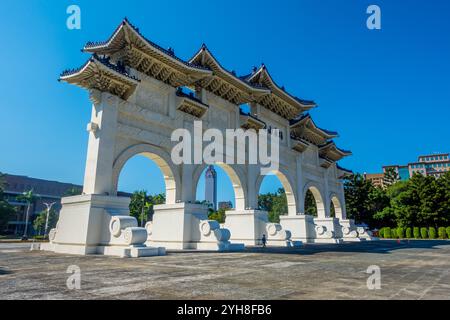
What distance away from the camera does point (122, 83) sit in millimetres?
12781

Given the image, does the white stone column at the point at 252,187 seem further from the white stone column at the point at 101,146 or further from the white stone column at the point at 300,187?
the white stone column at the point at 101,146

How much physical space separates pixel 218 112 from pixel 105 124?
776cm

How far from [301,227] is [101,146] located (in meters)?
16.0

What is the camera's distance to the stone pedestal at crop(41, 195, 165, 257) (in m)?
10.2

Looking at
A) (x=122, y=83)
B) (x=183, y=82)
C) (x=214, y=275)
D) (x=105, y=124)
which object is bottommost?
(x=214, y=275)

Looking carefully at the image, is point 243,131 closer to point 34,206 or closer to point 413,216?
point 413,216

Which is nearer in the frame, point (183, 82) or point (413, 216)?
point (183, 82)

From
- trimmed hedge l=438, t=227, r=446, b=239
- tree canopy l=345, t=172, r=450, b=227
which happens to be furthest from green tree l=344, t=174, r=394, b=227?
trimmed hedge l=438, t=227, r=446, b=239
